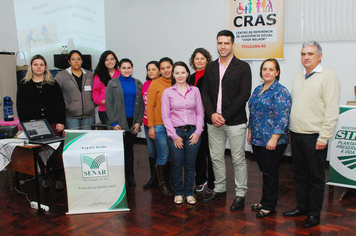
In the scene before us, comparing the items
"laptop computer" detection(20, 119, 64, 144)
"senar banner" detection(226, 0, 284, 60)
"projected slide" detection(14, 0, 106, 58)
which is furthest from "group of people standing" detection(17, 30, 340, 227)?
"projected slide" detection(14, 0, 106, 58)

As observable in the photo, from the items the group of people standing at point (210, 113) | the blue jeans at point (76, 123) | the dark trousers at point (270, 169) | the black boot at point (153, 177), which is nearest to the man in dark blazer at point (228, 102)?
the group of people standing at point (210, 113)

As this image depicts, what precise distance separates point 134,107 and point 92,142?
826 mm

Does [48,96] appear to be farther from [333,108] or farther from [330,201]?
[330,201]

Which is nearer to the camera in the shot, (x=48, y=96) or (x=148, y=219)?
(x=148, y=219)

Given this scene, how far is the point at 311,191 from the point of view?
2.77m

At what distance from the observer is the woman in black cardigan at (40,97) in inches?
140

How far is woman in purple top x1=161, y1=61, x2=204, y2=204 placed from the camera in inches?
121

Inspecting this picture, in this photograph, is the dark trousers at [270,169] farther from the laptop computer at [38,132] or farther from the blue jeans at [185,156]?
the laptop computer at [38,132]

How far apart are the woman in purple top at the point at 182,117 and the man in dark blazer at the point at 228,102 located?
121 mm

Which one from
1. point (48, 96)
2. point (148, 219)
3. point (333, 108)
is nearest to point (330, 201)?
point (333, 108)

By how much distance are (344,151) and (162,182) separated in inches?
76.4

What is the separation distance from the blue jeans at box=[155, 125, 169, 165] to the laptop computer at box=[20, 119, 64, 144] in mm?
924

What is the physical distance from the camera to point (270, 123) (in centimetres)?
278

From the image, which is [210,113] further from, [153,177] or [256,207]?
[153,177]
